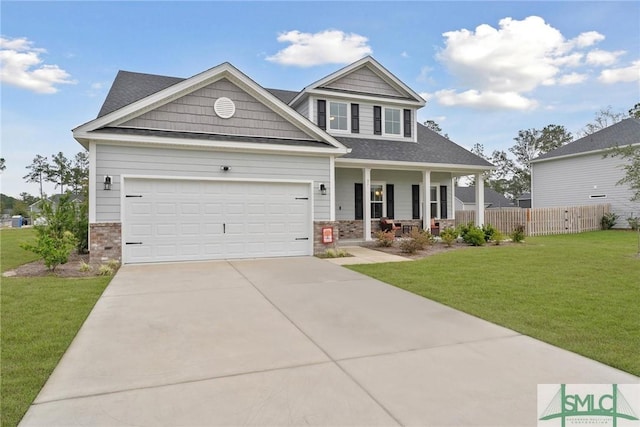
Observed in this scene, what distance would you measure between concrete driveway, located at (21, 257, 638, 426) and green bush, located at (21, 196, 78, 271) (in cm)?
392

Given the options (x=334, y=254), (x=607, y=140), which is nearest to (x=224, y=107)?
(x=334, y=254)

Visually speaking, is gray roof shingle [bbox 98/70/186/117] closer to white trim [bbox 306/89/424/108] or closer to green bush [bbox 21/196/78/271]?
green bush [bbox 21/196/78/271]

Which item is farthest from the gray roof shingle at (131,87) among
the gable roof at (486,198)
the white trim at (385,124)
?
the gable roof at (486,198)

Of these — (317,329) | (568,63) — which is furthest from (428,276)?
(568,63)

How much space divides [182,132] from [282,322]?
24.0ft

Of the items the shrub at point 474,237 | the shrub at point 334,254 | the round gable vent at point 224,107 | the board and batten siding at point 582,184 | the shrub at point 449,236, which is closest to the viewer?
the round gable vent at point 224,107

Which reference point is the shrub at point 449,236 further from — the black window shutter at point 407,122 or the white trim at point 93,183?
the white trim at point 93,183

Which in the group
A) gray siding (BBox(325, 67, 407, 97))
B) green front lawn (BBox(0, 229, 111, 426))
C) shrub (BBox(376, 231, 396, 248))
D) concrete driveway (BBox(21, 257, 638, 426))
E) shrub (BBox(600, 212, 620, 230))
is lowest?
concrete driveway (BBox(21, 257, 638, 426))

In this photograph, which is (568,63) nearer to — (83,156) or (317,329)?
(317,329)

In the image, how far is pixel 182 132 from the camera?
406 inches

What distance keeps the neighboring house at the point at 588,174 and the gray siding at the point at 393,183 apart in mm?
10791

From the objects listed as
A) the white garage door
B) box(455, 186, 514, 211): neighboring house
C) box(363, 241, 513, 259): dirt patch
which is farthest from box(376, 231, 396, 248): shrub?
box(455, 186, 514, 211): neighboring house

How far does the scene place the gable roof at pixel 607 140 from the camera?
2157cm

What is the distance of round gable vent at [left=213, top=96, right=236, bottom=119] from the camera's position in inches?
422
